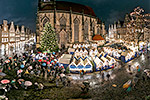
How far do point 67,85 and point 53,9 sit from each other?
108 ft

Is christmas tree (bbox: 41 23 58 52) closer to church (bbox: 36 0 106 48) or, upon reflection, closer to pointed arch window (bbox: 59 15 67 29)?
church (bbox: 36 0 106 48)

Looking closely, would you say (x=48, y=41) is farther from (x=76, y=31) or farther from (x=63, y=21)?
(x=76, y=31)

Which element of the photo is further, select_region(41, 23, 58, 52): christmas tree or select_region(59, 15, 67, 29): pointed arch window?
select_region(59, 15, 67, 29): pointed arch window

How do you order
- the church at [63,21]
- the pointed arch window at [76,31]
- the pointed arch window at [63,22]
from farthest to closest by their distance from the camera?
1. the pointed arch window at [76,31]
2. the pointed arch window at [63,22]
3. the church at [63,21]

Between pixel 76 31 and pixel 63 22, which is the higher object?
pixel 63 22

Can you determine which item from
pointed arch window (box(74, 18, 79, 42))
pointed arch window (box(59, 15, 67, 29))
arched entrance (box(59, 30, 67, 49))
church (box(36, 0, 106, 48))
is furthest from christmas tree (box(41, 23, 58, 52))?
pointed arch window (box(74, 18, 79, 42))

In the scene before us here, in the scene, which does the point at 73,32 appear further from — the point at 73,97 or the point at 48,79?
the point at 73,97

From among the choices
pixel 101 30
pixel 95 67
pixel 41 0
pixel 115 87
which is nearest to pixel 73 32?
pixel 41 0

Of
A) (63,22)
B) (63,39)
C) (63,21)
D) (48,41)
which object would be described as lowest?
(48,41)

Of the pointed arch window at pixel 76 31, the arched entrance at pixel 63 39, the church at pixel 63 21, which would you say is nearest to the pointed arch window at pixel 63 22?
the church at pixel 63 21

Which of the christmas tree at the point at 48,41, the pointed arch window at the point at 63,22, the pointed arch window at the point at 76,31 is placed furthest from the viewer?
the pointed arch window at the point at 76,31

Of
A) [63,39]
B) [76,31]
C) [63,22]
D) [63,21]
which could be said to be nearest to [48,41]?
[63,39]

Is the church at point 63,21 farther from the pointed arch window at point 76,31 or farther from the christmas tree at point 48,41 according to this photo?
the christmas tree at point 48,41

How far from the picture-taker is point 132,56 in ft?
68.7
